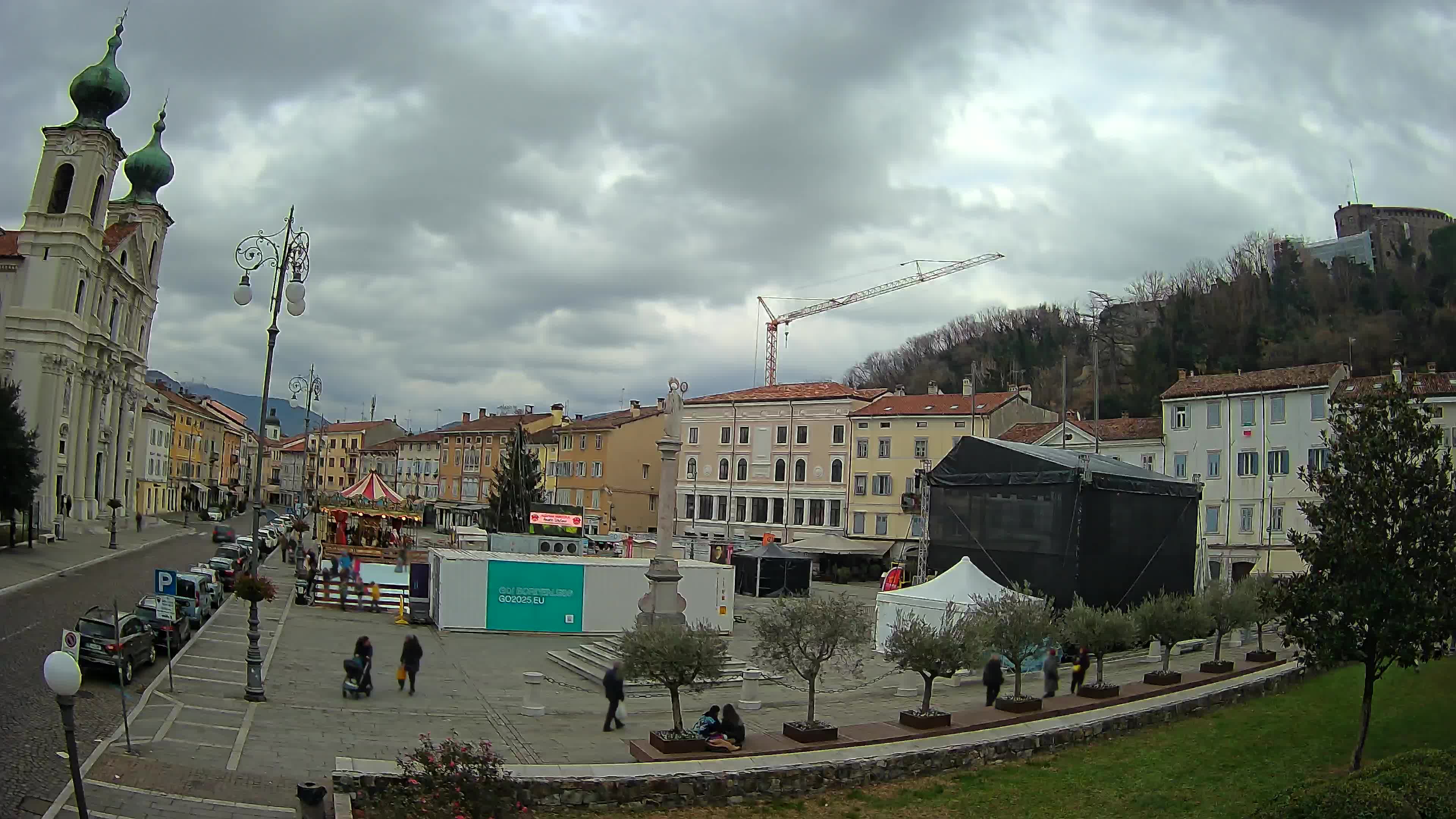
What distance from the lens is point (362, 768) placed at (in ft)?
44.3

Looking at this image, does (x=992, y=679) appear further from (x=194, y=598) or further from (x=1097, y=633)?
(x=194, y=598)

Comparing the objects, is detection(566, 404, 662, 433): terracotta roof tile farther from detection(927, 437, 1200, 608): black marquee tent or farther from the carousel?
detection(927, 437, 1200, 608): black marquee tent

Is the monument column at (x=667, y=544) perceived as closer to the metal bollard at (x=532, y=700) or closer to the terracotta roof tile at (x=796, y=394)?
the metal bollard at (x=532, y=700)

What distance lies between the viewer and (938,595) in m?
27.3

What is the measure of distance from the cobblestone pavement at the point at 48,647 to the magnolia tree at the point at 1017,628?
50.1 ft

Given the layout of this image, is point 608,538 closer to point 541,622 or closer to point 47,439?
point 541,622

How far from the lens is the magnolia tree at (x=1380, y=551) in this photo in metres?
15.5

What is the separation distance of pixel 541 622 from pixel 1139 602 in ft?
66.7

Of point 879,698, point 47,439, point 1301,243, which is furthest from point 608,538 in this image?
point 1301,243

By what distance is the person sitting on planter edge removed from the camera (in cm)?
1627

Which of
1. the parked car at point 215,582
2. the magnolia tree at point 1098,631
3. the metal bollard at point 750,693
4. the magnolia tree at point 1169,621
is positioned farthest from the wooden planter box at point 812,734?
the parked car at point 215,582

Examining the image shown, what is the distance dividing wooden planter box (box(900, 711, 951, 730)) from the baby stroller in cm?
1081

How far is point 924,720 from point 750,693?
14.4 feet

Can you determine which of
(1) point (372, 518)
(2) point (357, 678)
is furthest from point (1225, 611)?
(1) point (372, 518)
